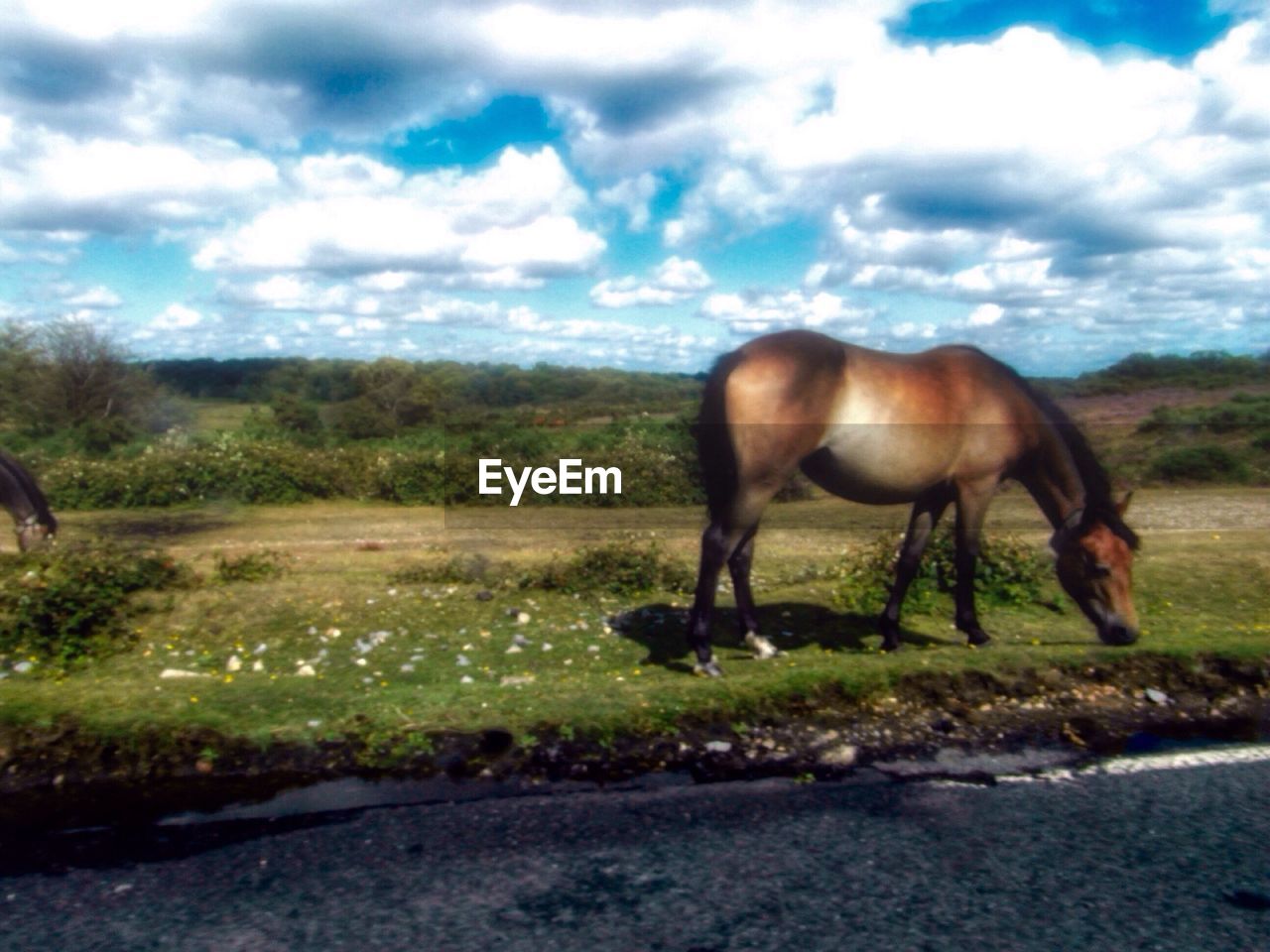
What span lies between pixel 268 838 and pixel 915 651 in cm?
419

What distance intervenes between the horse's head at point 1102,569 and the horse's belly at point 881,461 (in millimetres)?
1063

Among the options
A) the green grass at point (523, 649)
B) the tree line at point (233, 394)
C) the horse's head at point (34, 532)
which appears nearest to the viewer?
the green grass at point (523, 649)

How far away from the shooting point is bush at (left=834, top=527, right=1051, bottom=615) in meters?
8.57

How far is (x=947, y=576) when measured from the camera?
8781 millimetres

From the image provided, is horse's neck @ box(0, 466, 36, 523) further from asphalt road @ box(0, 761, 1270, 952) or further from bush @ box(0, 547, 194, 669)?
asphalt road @ box(0, 761, 1270, 952)

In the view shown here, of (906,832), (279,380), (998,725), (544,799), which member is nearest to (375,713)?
(544,799)

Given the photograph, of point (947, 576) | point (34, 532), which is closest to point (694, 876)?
point (947, 576)

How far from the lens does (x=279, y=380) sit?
3231 centimetres

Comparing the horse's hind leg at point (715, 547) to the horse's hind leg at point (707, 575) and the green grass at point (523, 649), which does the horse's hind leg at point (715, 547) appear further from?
the green grass at point (523, 649)

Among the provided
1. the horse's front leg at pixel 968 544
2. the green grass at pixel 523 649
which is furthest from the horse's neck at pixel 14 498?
the horse's front leg at pixel 968 544

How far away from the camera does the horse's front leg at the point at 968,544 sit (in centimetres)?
710

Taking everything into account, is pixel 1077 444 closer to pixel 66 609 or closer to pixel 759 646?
pixel 759 646

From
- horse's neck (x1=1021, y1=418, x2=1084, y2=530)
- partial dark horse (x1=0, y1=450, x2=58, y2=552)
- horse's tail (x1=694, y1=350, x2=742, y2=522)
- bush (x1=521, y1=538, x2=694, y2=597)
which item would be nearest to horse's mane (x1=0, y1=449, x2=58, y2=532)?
partial dark horse (x1=0, y1=450, x2=58, y2=552)

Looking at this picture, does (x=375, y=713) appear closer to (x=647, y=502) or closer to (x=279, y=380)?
(x=647, y=502)
